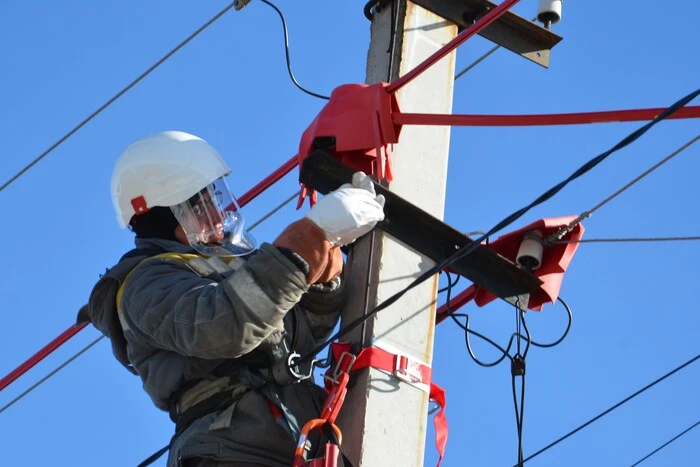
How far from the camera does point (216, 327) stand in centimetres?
459

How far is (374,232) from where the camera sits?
205 inches

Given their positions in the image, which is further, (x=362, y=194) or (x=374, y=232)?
(x=374, y=232)

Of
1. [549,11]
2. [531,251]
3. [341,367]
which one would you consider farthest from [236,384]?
[549,11]

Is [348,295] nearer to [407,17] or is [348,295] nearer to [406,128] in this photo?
[406,128]

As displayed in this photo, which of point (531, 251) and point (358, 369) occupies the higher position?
point (531, 251)

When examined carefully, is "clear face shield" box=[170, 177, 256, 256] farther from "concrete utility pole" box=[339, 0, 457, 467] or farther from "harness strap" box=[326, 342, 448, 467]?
"harness strap" box=[326, 342, 448, 467]

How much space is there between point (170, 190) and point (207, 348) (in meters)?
1.00

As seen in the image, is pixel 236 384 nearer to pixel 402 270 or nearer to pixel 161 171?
pixel 402 270

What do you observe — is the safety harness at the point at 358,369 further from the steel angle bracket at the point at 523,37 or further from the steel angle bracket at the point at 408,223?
the steel angle bracket at the point at 523,37

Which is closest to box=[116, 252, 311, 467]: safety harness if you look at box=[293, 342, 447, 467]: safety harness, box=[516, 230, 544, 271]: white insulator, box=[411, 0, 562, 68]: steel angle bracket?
box=[293, 342, 447, 467]: safety harness

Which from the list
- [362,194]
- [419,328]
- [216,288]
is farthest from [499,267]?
[216,288]

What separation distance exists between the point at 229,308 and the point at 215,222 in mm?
907

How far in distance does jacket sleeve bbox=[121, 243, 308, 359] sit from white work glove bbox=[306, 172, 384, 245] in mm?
184

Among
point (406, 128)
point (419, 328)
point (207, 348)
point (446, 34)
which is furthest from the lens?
point (446, 34)
